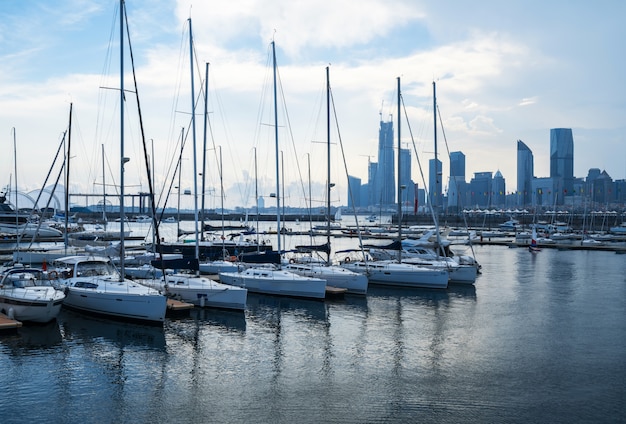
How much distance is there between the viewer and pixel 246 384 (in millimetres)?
17094

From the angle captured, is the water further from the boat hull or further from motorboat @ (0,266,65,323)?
motorboat @ (0,266,65,323)

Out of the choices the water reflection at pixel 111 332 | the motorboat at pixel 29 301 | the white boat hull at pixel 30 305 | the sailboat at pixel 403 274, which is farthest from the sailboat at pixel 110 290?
the sailboat at pixel 403 274

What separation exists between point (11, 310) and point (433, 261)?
90.1 ft

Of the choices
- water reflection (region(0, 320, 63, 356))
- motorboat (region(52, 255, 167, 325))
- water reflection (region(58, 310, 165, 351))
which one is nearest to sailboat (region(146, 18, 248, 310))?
motorboat (region(52, 255, 167, 325))

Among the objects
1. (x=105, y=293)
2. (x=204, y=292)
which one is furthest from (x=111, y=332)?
(x=204, y=292)

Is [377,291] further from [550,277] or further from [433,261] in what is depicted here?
[550,277]

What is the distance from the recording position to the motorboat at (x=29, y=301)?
23.1 meters

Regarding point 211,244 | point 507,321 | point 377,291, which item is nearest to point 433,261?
point 377,291

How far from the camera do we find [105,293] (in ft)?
81.3

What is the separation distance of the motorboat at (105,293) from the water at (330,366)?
64 cm

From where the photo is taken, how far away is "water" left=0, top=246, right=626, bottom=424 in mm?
14969

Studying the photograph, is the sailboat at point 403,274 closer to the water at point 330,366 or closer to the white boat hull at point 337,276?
the white boat hull at point 337,276

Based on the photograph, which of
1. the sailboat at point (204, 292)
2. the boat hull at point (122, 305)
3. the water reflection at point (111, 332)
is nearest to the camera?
the water reflection at point (111, 332)

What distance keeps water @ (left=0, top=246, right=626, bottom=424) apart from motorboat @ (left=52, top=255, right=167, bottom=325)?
639mm
